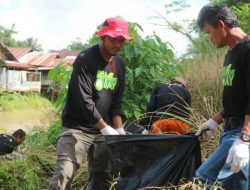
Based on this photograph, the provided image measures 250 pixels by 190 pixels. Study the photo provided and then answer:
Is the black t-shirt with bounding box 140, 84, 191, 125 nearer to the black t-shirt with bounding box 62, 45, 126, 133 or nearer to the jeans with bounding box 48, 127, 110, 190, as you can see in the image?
the black t-shirt with bounding box 62, 45, 126, 133

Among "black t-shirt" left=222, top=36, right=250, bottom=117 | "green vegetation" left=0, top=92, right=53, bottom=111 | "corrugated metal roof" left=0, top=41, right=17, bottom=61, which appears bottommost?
"green vegetation" left=0, top=92, right=53, bottom=111

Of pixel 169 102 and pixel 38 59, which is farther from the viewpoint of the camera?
pixel 38 59

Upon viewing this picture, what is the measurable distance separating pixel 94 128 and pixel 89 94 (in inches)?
13.2

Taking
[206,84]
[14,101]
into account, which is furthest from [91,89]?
[14,101]

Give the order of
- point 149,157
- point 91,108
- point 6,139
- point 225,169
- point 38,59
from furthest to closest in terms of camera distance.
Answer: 1. point 38,59
2. point 6,139
3. point 91,108
4. point 149,157
5. point 225,169

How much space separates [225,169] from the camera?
2.65 meters

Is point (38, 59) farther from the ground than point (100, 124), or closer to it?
closer to it

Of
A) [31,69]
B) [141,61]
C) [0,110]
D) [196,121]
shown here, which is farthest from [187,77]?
[31,69]

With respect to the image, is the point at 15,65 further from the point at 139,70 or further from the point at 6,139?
the point at 139,70

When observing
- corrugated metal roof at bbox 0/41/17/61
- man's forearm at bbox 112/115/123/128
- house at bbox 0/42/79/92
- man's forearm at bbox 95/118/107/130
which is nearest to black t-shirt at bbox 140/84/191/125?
man's forearm at bbox 112/115/123/128

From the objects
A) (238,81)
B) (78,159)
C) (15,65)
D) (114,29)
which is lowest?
(15,65)

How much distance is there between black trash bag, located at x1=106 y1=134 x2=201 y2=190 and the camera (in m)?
3.04

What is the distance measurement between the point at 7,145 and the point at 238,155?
128 inches

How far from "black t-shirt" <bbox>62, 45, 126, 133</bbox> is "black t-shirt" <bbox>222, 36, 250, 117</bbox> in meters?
1.02
